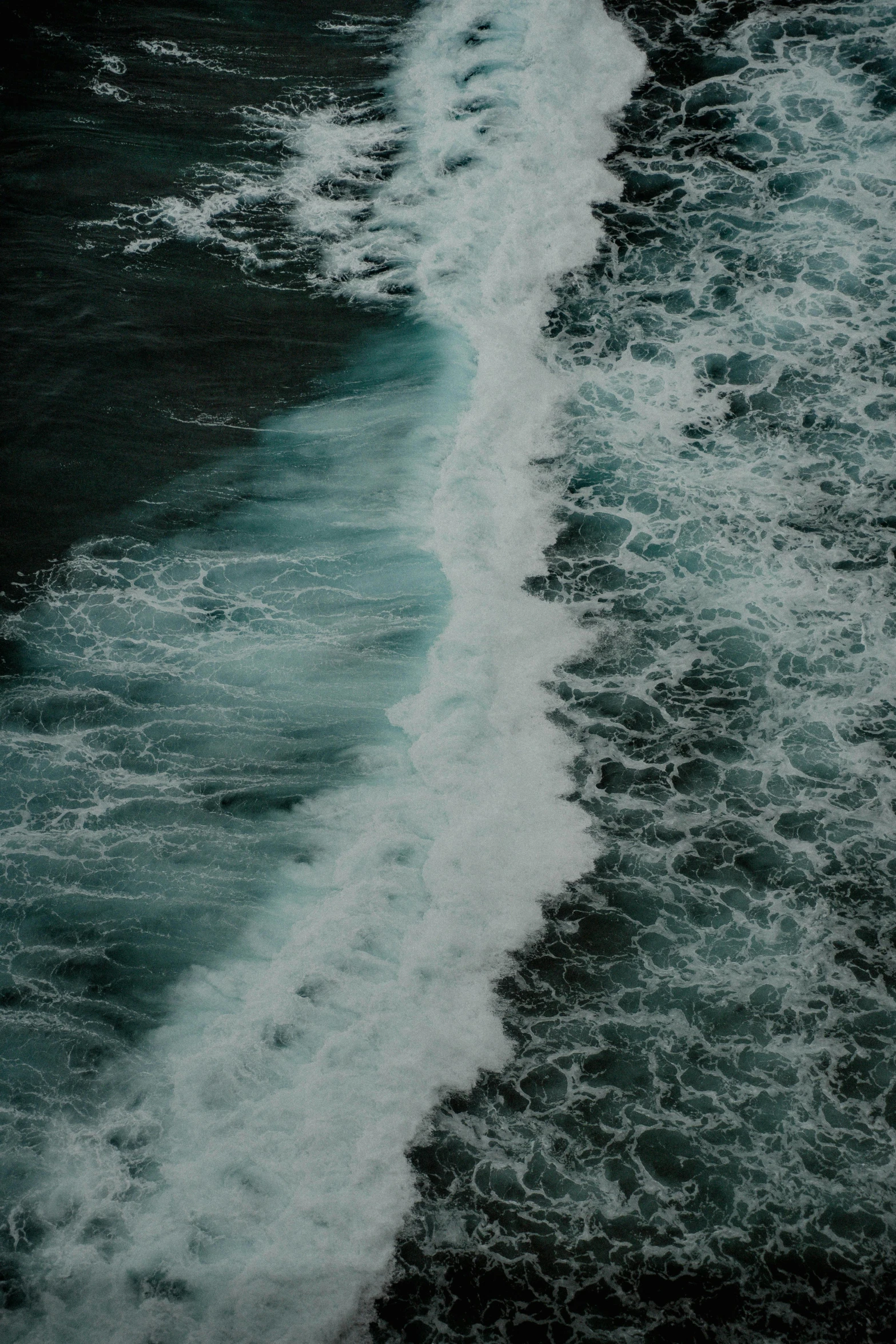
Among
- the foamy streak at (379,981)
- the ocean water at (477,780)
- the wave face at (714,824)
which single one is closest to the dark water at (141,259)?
the ocean water at (477,780)

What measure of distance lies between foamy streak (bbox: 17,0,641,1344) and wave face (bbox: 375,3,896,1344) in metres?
0.28

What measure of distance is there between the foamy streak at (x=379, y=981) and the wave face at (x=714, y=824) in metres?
0.28

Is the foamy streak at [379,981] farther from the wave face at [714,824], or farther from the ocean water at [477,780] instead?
the wave face at [714,824]

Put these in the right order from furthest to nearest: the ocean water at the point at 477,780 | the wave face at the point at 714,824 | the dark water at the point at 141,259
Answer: the dark water at the point at 141,259, the ocean water at the point at 477,780, the wave face at the point at 714,824

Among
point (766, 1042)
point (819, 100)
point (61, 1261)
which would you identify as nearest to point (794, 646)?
point (766, 1042)

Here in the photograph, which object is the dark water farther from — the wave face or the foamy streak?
the wave face

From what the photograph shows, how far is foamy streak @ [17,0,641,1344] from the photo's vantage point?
6.18 metres

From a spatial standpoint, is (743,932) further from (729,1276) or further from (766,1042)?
(729,1276)

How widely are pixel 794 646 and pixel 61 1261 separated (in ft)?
22.6

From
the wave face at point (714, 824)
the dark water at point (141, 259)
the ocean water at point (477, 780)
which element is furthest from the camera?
the dark water at point (141, 259)

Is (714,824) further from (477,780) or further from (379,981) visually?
(379,981)

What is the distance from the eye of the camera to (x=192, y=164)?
1329 centimetres

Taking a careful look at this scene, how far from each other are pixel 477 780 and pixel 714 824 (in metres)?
1.80

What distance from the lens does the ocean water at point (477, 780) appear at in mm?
6273
